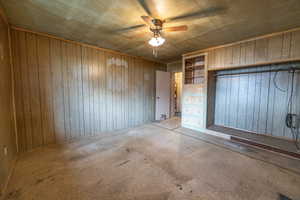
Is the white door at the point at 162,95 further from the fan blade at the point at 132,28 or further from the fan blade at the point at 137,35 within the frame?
the fan blade at the point at 132,28

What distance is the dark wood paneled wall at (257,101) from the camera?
311cm

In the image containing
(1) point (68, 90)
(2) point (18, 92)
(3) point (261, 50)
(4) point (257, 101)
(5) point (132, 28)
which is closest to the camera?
(5) point (132, 28)

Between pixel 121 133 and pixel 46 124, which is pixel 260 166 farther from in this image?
pixel 46 124

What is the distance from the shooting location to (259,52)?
286 centimetres

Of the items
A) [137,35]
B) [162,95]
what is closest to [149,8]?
[137,35]

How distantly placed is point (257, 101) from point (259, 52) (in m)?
1.37

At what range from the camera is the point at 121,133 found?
152 inches

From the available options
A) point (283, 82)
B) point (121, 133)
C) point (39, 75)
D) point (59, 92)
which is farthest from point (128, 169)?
point (283, 82)

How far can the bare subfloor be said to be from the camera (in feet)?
5.30

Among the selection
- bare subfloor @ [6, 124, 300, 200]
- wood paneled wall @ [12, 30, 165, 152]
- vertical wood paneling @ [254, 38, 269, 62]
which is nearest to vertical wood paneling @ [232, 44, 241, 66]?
vertical wood paneling @ [254, 38, 269, 62]

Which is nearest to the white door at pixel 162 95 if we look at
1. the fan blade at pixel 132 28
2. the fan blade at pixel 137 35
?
the fan blade at pixel 137 35

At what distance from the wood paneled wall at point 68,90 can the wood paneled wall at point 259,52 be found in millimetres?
2599

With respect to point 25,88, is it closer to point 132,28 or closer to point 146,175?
point 132,28

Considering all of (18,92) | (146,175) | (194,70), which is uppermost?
(194,70)
